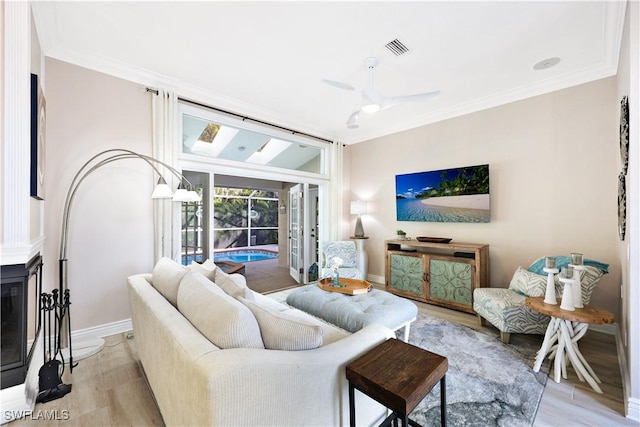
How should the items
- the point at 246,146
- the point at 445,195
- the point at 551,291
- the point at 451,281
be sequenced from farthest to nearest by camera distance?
1. the point at 246,146
2. the point at 445,195
3. the point at 451,281
4. the point at 551,291

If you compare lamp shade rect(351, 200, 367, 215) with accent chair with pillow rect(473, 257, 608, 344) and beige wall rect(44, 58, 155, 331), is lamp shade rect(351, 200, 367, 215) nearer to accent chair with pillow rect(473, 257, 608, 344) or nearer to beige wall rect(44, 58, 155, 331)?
accent chair with pillow rect(473, 257, 608, 344)

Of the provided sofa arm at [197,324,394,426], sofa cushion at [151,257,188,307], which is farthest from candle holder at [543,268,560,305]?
sofa cushion at [151,257,188,307]

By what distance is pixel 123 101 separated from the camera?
3.07m

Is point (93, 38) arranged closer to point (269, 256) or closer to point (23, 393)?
point (23, 393)

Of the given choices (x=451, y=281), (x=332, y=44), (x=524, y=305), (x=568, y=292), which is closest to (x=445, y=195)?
(x=451, y=281)

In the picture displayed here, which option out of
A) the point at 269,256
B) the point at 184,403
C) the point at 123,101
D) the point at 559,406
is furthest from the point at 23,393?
the point at 269,256

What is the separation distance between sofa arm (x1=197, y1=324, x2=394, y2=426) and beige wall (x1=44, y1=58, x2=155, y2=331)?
2.68 m

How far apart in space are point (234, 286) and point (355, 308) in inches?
47.6

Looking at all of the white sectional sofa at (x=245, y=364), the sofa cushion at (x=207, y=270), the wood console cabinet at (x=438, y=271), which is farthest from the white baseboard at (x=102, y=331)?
the wood console cabinet at (x=438, y=271)

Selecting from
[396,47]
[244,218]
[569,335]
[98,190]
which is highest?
[396,47]

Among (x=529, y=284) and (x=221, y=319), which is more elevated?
(x=221, y=319)

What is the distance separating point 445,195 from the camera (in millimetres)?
4227

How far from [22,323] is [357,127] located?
4.81m

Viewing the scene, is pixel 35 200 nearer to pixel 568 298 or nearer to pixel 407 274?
pixel 407 274
